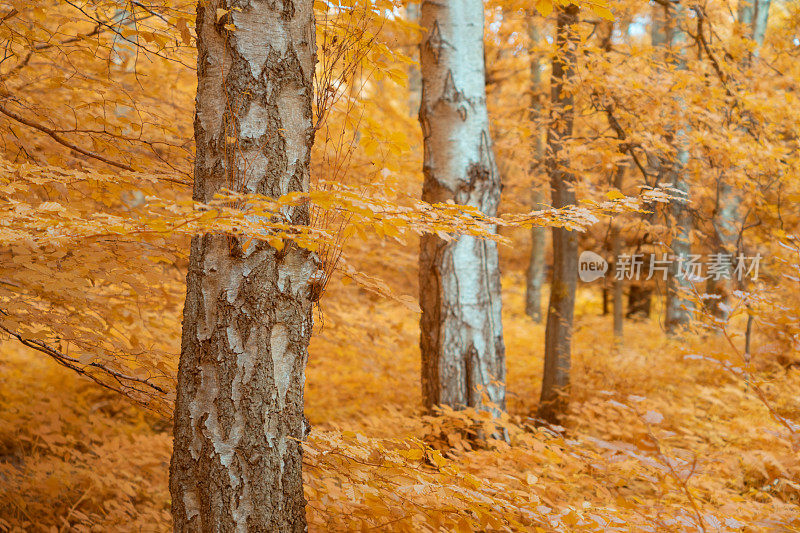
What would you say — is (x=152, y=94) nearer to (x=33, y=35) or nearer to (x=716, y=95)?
(x=33, y=35)

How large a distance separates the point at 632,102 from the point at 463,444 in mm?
3405

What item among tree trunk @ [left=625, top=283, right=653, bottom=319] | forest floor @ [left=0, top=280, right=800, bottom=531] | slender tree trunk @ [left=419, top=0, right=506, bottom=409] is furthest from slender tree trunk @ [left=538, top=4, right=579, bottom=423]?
tree trunk @ [left=625, top=283, right=653, bottom=319]

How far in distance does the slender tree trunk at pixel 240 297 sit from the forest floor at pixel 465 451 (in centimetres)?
33

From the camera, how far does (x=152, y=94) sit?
11.9 feet

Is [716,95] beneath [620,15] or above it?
beneath

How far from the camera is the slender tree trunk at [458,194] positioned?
3.30 meters

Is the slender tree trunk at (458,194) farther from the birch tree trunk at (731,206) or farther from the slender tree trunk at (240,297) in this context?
the birch tree trunk at (731,206)

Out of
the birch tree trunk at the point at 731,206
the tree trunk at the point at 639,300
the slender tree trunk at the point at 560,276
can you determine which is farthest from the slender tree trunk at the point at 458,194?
the tree trunk at the point at 639,300

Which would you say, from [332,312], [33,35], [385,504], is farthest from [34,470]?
[385,504]

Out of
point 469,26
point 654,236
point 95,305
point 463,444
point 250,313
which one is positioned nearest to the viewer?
point 250,313

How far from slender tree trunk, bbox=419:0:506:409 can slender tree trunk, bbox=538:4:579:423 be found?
1747 mm

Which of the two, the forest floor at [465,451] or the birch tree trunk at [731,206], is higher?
the birch tree trunk at [731,206]

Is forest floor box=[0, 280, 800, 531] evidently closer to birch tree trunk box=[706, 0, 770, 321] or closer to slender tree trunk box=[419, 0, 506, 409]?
slender tree trunk box=[419, 0, 506, 409]

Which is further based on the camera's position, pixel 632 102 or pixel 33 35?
pixel 632 102
